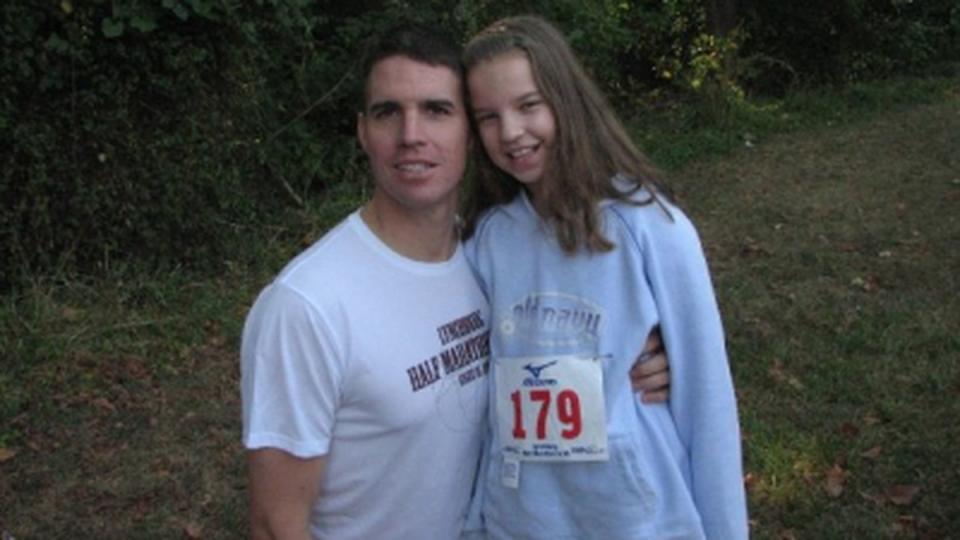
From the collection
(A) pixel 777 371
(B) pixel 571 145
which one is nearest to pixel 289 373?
(B) pixel 571 145

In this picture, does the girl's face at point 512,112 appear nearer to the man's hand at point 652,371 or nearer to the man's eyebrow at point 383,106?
the man's eyebrow at point 383,106

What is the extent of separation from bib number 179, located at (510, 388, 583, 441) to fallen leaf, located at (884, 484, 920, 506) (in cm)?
234

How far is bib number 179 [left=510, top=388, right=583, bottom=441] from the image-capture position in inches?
82.1

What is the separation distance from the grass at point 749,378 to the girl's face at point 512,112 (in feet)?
7.25

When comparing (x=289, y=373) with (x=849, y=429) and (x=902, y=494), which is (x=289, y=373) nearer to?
(x=902, y=494)

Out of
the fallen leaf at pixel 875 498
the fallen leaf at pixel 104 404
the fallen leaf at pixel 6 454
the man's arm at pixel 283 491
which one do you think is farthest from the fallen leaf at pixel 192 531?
the fallen leaf at pixel 875 498

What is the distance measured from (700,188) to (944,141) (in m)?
2.65

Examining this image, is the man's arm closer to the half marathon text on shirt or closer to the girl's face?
the half marathon text on shirt

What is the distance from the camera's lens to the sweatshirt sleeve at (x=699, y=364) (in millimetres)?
2051

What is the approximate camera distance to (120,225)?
6.02 metres

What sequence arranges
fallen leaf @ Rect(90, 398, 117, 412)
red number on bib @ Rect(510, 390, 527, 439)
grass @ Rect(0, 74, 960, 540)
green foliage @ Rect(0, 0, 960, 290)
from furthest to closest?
green foliage @ Rect(0, 0, 960, 290) < fallen leaf @ Rect(90, 398, 117, 412) < grass @ Rect(0, 74, 960, 540) < red number on bib @ Rect(510, 390, 527, 439)

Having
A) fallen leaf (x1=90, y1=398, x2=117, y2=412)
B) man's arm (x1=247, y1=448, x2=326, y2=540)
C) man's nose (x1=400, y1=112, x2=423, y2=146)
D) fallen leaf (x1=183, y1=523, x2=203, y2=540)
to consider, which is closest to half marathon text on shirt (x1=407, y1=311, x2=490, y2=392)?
man's arm (x1=247, y1=448, x2=326, y2=540)

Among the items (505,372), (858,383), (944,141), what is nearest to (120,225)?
(858,383)

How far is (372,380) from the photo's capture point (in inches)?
77.4
